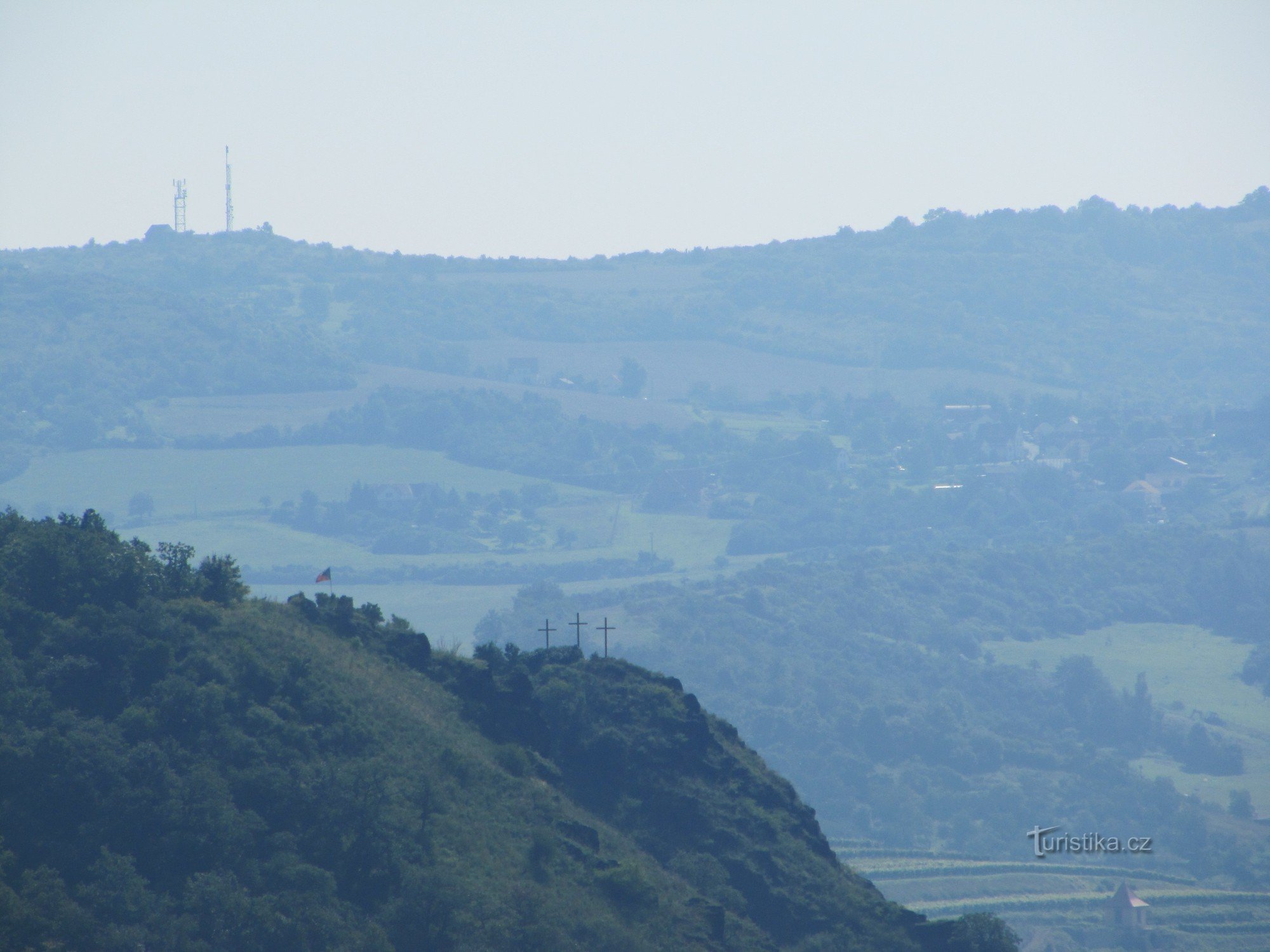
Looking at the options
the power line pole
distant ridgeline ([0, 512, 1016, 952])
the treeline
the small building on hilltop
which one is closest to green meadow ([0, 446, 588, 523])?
the treeline

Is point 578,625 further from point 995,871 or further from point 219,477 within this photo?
point 219,477

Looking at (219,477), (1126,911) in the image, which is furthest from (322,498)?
(1126,911)

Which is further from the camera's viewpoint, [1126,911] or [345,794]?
[1126,911]

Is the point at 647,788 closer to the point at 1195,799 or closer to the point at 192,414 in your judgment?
the point at 1195,799

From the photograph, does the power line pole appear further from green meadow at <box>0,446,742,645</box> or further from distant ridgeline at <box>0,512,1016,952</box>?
green meadow at <box>0,446,742,645</box>

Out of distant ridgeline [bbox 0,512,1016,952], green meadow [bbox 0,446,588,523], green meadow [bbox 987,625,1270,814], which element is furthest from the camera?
green meadow [bbox 0,446,588,523]

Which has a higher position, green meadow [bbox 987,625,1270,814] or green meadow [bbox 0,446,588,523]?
green meadow [bbox 0,446,588,523]

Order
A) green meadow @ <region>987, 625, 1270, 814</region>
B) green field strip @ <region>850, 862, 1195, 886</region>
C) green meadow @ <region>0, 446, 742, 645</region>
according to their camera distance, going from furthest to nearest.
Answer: green meadow @ <region>0, 446, 742, 645</region>, green meadow @ <region>987, 625, 1270, 814</region>, green field strip @ <region>850, 862, 1195, 886</region>
